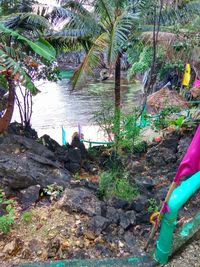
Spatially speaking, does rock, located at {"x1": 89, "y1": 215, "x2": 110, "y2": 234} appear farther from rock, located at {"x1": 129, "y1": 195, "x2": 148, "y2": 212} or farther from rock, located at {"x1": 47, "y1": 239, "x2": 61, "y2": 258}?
rock, located at {"x1": 129, "y1": 195, "x2": 148, "y2": 212}

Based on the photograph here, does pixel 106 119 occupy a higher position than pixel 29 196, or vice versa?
pixel 106 119

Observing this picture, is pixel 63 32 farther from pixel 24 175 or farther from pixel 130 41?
pixel 24 175

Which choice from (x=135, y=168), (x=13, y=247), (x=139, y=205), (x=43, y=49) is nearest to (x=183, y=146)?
(x=135, y=168)

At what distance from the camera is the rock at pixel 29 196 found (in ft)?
15.8

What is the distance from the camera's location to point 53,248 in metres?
3.70

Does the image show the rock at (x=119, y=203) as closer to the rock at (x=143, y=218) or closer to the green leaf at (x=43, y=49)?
the rock at (x=143, y=218)

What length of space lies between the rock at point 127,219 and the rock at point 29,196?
144cm

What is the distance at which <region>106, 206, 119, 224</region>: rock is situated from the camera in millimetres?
4343

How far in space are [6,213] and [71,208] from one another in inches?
37.8

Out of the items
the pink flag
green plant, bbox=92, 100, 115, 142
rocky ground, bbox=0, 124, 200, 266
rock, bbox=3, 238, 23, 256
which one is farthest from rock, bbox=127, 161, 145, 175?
the pink flag

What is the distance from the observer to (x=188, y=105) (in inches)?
428

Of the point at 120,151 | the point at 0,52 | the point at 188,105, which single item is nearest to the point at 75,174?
the point at 120,151

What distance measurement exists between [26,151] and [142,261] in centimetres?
425

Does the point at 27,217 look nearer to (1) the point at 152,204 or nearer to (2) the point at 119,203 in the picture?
(2) the point at 119,203
